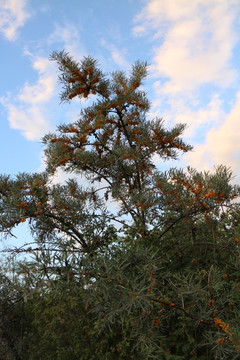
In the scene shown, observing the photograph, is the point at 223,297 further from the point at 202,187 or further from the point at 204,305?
the point at 202,187

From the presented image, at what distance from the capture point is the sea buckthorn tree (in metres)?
2.23

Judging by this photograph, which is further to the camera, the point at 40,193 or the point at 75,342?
the point at 75,342

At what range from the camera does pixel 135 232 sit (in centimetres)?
331

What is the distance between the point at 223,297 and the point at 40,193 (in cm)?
173

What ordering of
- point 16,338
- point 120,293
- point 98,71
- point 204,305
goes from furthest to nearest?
1. point 16,338
2. point 98,71
3. point 204,305
4. point 120,293

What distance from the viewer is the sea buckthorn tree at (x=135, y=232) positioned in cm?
223

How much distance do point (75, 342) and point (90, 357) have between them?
1.05 feet

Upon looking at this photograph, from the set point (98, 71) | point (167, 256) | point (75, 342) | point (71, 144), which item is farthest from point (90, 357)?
point (98, 71)

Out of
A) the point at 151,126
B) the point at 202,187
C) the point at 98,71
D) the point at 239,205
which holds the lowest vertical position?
the point at 239,205

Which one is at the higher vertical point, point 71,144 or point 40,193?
point 71,144

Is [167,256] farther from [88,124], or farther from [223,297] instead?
[88,124]

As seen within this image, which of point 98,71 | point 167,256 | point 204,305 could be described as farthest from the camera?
point 98,71

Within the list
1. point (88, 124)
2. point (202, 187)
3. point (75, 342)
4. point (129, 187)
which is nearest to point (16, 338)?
point (75, 342)

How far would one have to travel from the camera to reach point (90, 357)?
Answer: 394 cm
